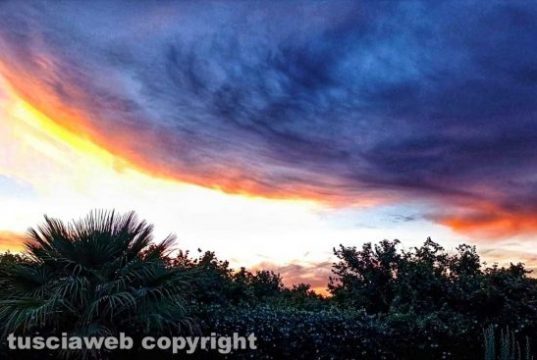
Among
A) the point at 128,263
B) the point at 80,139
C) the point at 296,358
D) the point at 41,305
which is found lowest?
the point at 296,358

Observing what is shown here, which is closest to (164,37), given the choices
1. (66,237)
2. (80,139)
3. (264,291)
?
(80,139)

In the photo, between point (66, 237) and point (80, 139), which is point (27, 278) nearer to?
point (66, 237)

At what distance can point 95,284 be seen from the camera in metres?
9.75

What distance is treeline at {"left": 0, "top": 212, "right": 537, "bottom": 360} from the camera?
950 centimetres

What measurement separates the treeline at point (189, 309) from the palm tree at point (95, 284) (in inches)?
0.6

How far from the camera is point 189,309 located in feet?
36.8

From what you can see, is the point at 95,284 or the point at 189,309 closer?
the point at 95,284

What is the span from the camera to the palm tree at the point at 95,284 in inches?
368

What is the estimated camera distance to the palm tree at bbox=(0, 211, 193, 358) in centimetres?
936

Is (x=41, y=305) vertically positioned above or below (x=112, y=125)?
below

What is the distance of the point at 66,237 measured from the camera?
33.4ft

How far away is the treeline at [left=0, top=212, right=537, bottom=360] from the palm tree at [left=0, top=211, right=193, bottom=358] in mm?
16

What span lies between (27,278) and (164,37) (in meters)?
5.05

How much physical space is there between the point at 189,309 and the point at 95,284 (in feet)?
6.80
